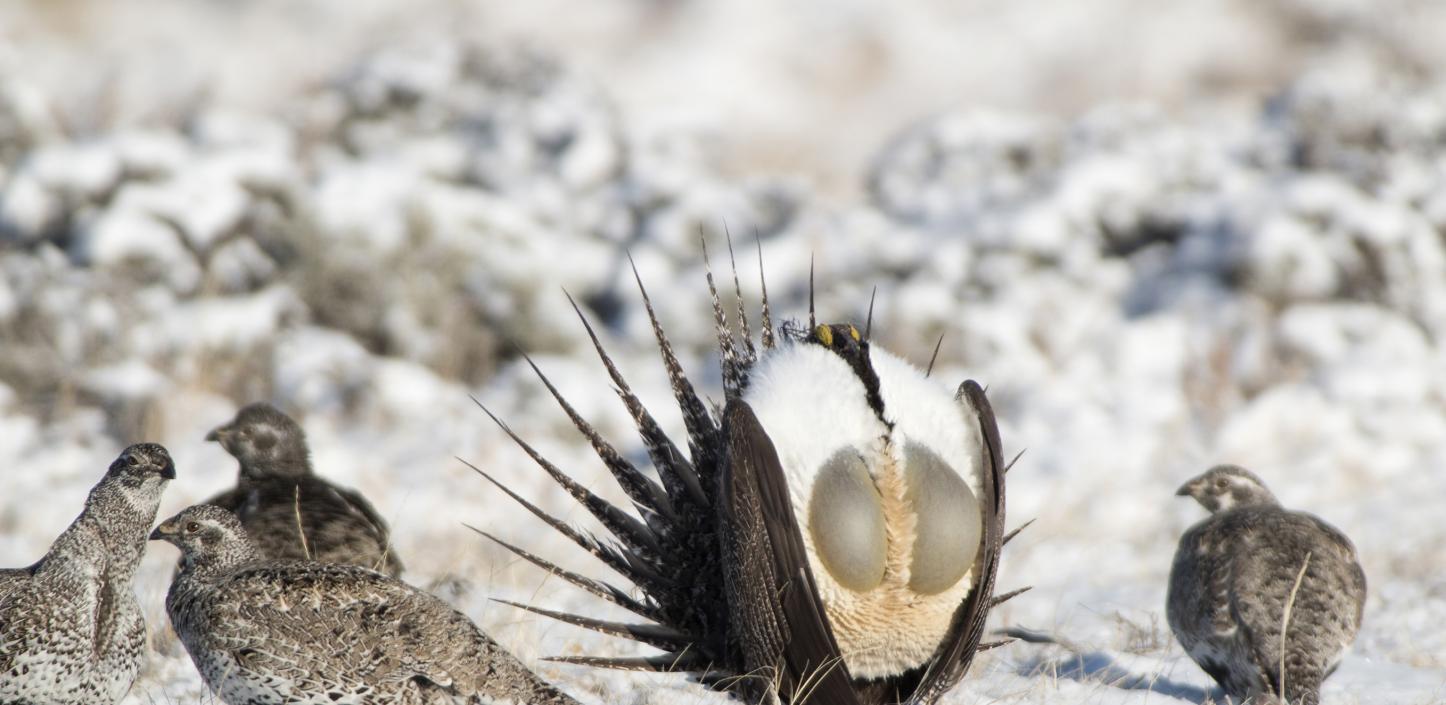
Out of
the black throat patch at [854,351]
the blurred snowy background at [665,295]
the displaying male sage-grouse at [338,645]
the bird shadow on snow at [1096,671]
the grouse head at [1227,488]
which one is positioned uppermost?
the blurred snowy background at [665,295]

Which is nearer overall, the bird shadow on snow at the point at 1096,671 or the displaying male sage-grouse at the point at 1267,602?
the displaying male sage-grouse at the point at 1267,602

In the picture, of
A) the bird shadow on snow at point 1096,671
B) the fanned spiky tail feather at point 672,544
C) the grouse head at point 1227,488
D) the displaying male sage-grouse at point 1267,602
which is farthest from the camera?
the grouse head at point 1227,488

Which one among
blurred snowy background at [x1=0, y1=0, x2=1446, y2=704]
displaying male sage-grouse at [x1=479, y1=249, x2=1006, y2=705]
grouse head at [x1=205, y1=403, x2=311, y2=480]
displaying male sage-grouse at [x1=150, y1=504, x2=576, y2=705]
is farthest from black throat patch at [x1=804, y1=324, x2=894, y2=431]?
grouse head at [x1=205, y1=403, x2=311, y2=480]

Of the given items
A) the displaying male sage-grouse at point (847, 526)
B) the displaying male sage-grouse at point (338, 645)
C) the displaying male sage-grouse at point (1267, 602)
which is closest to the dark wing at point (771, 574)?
the displaying male sage-grouse at point (847, 526)

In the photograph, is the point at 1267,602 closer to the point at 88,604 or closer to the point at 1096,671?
the point at 1096,671

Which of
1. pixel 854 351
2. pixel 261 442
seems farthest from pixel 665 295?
pixel 854 351

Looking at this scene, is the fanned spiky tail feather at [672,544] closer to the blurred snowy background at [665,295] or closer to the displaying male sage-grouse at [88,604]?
the blurred snowy background at [665,295]
